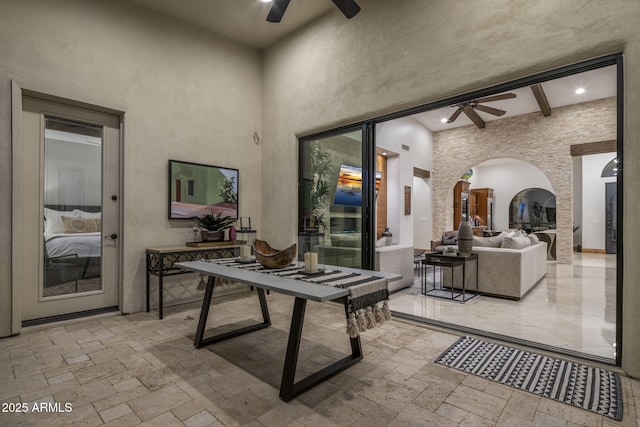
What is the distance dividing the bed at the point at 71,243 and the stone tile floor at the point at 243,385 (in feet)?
2.04

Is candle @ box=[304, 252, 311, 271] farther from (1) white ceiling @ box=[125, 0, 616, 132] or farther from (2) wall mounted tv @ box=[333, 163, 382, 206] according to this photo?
(1) white ceiling @ box=[125, 0, 616, 132]

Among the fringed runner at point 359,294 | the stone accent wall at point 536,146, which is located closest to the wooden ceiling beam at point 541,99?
the stone accent wall at point 536,146

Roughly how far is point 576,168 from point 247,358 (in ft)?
39.1

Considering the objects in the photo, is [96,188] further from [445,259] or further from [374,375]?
[445,259]

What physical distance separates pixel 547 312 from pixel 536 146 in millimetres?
5646

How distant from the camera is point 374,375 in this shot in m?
2.33

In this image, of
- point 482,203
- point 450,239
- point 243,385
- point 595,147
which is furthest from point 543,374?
point 482,203

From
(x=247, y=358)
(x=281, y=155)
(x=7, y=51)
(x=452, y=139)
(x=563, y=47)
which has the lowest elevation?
(x=247, y=358)

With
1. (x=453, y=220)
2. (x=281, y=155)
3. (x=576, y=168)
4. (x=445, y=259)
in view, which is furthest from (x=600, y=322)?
(x=576, y=168)

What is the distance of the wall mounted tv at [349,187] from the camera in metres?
4.09

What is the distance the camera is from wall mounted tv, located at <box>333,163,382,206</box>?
13.4 ft

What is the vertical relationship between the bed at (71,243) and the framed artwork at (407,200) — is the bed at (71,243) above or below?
below

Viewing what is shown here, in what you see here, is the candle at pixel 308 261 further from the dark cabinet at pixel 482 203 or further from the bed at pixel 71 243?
the dark cabinet at pixel 482 203

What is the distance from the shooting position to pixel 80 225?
366cm
